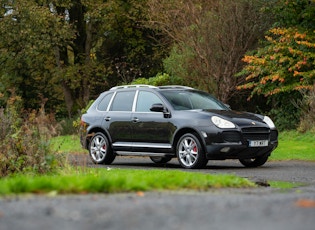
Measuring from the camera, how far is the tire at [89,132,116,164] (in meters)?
20.1

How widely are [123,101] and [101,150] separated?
1.21 m

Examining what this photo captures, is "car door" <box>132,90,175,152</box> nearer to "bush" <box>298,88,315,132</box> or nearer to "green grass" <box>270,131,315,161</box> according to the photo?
"green grass" <box>270,131,315,161</box>

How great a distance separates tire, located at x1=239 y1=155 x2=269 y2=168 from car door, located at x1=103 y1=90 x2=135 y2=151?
8.35 feet

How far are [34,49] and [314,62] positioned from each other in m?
15.5

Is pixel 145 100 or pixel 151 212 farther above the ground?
pixel 145 100

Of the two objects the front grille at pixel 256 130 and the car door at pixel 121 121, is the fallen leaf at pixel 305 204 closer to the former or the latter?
the front grille at pixel 256 130

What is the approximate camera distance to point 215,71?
32.7m

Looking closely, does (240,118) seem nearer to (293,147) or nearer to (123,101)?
(123,101)

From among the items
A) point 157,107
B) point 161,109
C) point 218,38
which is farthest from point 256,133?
point 218,38

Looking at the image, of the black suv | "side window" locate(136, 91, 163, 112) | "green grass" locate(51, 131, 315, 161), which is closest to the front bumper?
the black suv

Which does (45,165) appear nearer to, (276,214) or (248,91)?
(276,214)

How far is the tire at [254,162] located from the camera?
1889cm

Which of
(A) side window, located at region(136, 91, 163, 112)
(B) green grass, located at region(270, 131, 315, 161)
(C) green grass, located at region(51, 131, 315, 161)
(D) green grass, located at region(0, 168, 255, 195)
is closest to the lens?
(D) green grass, located at region(0, 168, 255, 195)

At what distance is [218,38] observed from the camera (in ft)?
107
